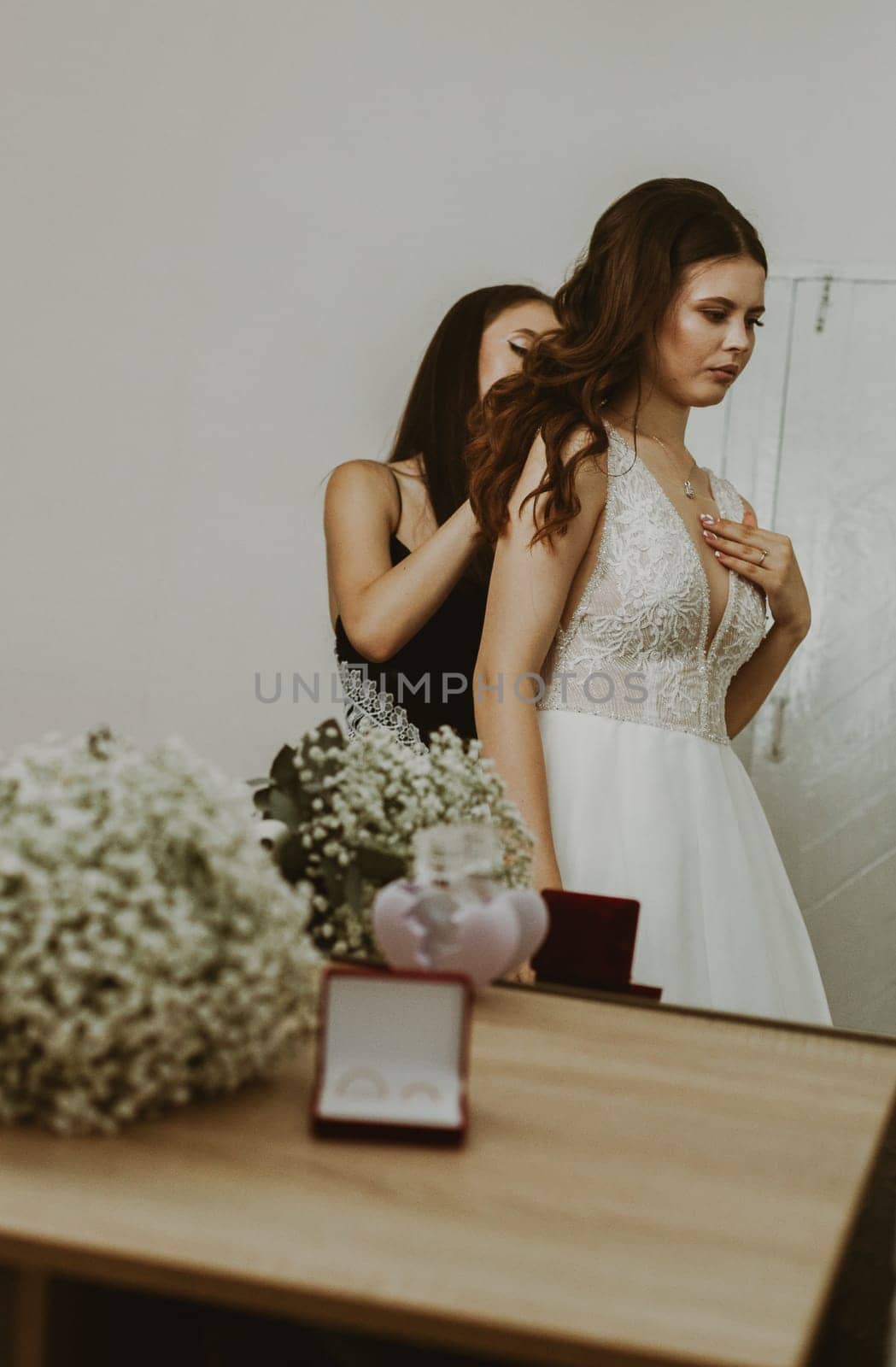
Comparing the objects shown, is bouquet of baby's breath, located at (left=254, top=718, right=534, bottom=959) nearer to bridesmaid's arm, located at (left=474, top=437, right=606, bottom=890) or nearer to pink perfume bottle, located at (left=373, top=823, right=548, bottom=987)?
pink perfume bottle, located at (left=373, top=823, right=548, bottom=987)

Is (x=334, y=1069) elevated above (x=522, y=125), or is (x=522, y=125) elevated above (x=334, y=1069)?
(x=522, y=125)

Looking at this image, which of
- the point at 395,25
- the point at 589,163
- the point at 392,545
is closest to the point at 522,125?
the point at 589,163

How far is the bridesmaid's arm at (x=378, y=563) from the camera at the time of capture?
91.0 inches

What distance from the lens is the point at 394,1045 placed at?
1.01 meters

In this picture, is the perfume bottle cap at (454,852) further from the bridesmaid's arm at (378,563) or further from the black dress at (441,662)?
the black dress at (441,662)

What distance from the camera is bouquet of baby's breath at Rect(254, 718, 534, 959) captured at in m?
1.35

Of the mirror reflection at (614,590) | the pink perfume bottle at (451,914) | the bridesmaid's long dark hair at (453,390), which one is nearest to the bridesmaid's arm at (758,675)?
the mirror reflection at (614,590)

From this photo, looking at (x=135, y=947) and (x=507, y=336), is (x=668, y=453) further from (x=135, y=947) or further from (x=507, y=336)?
(x=135, y=947)

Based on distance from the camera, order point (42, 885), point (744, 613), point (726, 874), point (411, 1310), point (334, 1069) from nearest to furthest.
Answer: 1. point (411, 1310)
2. point (42, 885)
3. point (334, 1069)
4. point (726, 874)
5. point (744, 613)

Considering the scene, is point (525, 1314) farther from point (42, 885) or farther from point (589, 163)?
point (589, 163)

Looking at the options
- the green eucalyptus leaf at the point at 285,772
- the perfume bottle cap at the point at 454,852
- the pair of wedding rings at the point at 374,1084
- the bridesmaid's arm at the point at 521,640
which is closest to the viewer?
the pair of wedding rings at the point at 374,1084

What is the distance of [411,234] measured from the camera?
3680 mm

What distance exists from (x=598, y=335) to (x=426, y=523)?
0.68m

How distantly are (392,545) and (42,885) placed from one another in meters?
1.71
